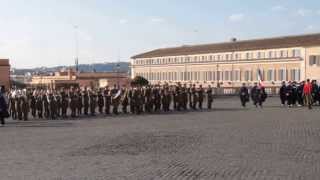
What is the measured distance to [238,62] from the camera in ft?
354

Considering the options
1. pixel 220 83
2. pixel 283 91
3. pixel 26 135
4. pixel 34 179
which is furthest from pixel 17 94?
pixel 220 83

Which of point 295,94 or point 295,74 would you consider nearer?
point 295,94

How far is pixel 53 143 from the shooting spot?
16.7 metres

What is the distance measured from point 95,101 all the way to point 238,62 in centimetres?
7881

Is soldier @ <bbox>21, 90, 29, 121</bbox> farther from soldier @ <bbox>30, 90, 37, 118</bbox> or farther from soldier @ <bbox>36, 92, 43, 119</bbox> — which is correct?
soldier @ <bbox>36, 92, 43, 119</bbox>

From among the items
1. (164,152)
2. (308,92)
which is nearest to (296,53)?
(308,92)

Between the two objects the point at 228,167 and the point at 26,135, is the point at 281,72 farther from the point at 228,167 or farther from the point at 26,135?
the point at 228,167

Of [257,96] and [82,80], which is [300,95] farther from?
[82,80]

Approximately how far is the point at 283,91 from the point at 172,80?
87252mm

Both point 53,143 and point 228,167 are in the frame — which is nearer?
point 228,167

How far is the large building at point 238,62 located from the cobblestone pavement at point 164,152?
67875 mm

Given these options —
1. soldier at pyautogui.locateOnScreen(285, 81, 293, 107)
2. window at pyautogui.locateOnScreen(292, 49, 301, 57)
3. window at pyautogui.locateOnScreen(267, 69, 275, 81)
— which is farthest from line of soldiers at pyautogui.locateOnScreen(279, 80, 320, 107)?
window at pyautogui.locateOnScreen(267, 69, 275, 81)

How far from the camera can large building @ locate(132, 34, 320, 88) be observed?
3755 inches

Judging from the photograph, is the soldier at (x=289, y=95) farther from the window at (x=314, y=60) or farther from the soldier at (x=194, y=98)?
the window at (x=314, y=60)
